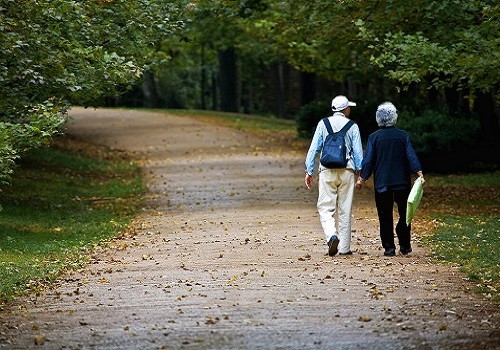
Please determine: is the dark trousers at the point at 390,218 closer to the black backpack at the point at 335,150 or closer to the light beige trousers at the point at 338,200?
the light beige trousers at the point at 338,200

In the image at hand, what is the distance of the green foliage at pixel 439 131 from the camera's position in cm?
2792

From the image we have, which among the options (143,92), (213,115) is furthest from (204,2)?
(143,92)

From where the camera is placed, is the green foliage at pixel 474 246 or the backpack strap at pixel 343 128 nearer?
the green foliage at pixel 474 246

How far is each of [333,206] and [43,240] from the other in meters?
4.87

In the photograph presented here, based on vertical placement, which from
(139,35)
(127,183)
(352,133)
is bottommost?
(127,183)

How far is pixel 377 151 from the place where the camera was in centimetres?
1463

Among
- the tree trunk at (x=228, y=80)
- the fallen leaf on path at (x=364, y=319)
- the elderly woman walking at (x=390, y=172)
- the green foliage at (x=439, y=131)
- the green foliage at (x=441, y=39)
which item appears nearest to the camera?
the fallen leaf on path at (x=364, y=319)

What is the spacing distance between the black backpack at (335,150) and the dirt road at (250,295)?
1158 millimetres

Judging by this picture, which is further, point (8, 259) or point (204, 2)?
point (204, 2)

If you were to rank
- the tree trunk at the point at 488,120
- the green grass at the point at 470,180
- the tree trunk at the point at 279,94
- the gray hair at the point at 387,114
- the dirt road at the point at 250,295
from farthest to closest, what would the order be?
the tree trunk at the point at 279,94 → the tree trunk at the point at 488,120 → the green grass at the point at 470,180 → the gray hair at the point at 387,114 → the dirt road at the point at 250,295

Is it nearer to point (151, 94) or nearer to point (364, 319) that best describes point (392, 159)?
point (364, 319)

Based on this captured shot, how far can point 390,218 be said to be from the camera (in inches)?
572

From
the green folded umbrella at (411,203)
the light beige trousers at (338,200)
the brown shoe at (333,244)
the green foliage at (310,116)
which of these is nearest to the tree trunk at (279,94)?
the green foliage at (310,116)

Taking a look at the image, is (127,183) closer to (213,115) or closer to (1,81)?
(1,81)
